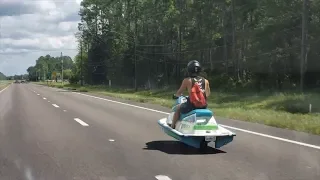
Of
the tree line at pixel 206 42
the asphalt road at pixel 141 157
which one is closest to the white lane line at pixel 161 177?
the asphalt road at pixel 141 157

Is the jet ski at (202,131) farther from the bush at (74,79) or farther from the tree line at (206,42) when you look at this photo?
the bush at (74,79)

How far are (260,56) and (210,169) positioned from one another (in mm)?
40144

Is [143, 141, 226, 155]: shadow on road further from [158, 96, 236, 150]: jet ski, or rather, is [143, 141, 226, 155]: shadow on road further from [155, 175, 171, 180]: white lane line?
[155, 175, 171, 180]: white lane line

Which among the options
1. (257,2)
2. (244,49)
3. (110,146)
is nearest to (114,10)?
(244,49)

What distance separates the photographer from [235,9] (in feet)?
166

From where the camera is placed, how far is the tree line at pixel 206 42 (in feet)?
136

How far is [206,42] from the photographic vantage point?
206 ft

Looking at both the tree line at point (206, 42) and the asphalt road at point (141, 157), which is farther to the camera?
the tree line at point (206, 42)

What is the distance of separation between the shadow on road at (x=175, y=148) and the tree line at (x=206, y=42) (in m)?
19.1

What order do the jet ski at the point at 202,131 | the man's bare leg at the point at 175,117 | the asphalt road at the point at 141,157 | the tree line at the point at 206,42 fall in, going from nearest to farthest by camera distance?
1. the asphalt road at the point at 141,157
2. the jet ski at the point at 202,131
3. the man's bare leg at the point at 175,117
4. the tree line at the point at 206,42

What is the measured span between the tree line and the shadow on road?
62.6 ft

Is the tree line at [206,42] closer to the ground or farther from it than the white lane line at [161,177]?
farther from it

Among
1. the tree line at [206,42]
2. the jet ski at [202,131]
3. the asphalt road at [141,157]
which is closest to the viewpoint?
the asphalt road at [141,157]

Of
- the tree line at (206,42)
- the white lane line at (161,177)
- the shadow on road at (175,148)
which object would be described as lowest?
the shadow on road at (175,148)
